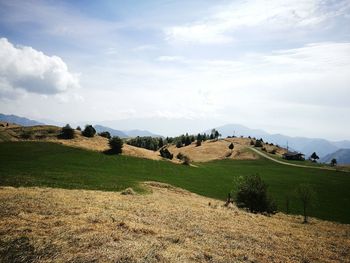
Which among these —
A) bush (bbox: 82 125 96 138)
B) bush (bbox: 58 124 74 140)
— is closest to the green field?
bush (bbox: 58 124 74 140)

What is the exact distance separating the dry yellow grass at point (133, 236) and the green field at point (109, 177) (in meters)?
16.5

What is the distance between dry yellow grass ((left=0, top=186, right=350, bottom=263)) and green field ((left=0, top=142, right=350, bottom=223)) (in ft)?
54.2

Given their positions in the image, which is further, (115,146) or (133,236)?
(115,146)

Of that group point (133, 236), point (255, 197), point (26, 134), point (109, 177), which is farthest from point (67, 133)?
point (133, 236)

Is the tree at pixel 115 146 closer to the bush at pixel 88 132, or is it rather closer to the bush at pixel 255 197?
the bush at pixel 88 132

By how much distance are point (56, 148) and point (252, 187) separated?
224 feet

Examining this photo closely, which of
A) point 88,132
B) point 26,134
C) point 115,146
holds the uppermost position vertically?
point 88,132

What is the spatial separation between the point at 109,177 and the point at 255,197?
28614mm

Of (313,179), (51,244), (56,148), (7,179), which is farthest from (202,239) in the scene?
(313,179)

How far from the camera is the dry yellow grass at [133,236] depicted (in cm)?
1822

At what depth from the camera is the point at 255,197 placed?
47.7 meters

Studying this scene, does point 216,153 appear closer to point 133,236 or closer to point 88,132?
point 88,132

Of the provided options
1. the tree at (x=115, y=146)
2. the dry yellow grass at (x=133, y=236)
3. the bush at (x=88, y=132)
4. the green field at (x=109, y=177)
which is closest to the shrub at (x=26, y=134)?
the green field at (x=109, y=177)

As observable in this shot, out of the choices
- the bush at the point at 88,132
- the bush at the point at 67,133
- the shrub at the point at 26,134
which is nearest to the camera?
the shrub at the point at 26,134
